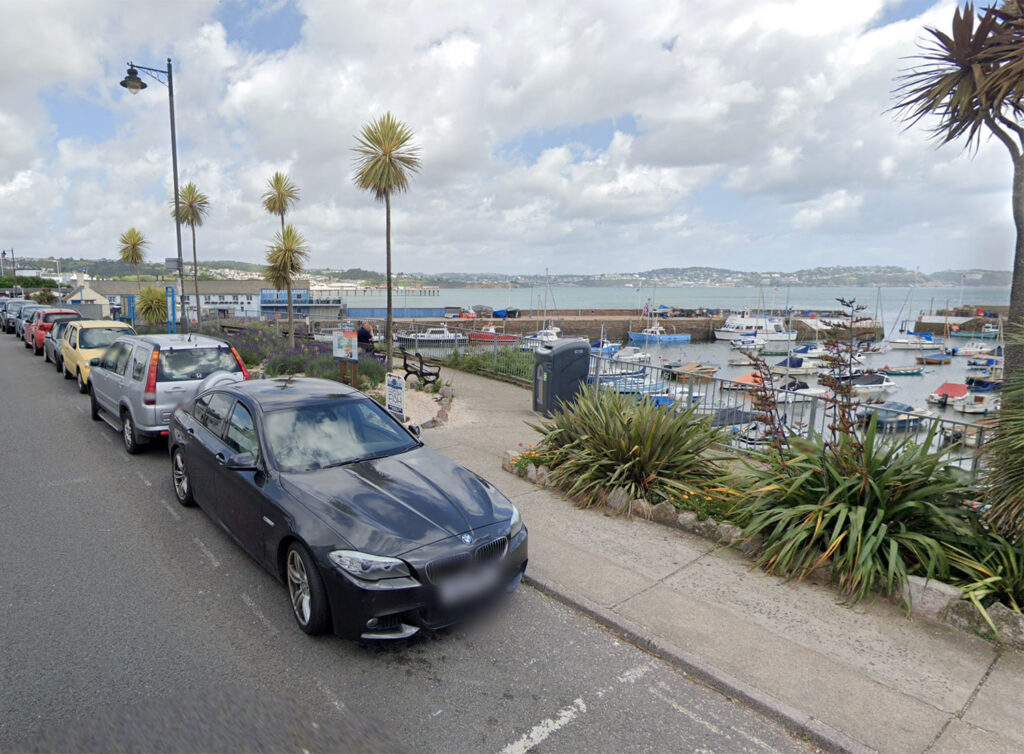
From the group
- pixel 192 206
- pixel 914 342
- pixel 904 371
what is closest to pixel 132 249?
pixel 192 206

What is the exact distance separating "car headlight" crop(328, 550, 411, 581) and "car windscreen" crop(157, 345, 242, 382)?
19.4ft

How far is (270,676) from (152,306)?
99.2 feet

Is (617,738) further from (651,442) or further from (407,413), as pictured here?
(407,413)

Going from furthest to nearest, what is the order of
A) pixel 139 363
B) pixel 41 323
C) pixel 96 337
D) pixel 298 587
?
pixel 41 323, pixel 96 337, pixel 139 363, pixel 298 587

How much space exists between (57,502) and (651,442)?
637 cm

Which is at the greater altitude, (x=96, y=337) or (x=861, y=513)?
(x=96, y=337)

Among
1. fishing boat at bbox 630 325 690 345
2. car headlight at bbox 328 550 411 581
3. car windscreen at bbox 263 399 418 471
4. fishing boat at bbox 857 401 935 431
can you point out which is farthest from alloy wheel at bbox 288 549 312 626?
fishing boat at bbox 630 325 690 345

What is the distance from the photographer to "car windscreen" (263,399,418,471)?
4.89 meters

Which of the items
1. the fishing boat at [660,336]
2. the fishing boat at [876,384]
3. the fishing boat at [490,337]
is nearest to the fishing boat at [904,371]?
the fishing boat at [876,384]

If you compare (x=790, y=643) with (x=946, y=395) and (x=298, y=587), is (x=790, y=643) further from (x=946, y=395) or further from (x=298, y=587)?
(x=946, y=395)

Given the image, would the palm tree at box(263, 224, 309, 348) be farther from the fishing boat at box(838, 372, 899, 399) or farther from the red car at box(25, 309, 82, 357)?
the fishing boat at box(838, 372, 899, 399)

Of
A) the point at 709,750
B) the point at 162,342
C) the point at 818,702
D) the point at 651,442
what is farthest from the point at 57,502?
the point at 818,702

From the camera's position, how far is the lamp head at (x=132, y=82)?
15.8 meters

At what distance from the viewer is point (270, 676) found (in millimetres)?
3688
